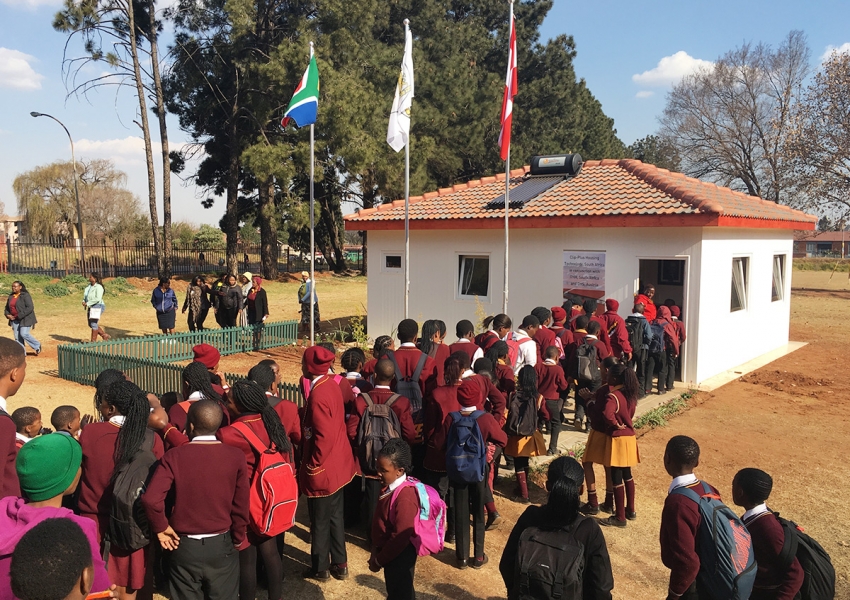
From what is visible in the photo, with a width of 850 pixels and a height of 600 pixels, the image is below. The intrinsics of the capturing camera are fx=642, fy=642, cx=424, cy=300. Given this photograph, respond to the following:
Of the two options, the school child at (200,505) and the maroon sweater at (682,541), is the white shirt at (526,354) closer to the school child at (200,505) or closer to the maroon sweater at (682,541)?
the maroon sweater at (682,541)

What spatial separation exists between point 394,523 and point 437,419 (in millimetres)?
1540

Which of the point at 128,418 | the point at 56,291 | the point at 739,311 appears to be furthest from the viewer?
the point at 56,291

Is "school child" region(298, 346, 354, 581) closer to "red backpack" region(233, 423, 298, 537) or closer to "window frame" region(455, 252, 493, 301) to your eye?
"red backpack" region(233, 423, 298, 537)

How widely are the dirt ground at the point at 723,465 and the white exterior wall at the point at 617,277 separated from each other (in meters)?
0.85

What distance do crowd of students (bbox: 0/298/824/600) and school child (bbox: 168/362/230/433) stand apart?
0.01m

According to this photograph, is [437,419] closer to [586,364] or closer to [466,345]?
[466,345]

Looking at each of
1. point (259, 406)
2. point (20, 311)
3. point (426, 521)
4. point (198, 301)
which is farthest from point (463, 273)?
point (426, 521)

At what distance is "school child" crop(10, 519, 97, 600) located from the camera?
6.71 ft

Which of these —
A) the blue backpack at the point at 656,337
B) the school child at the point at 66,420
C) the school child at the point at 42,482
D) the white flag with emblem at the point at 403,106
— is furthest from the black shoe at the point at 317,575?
the white flag with emblem at the point at 403,106

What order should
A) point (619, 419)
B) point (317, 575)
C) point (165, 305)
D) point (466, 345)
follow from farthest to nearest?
point (165, 305) → point (466, 345) → point (619, 419) → point (317, 575)

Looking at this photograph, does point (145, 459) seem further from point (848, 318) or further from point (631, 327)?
point (848, 318)

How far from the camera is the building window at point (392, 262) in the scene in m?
15.2

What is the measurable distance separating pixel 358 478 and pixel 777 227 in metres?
12.4

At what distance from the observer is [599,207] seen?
1221cm
